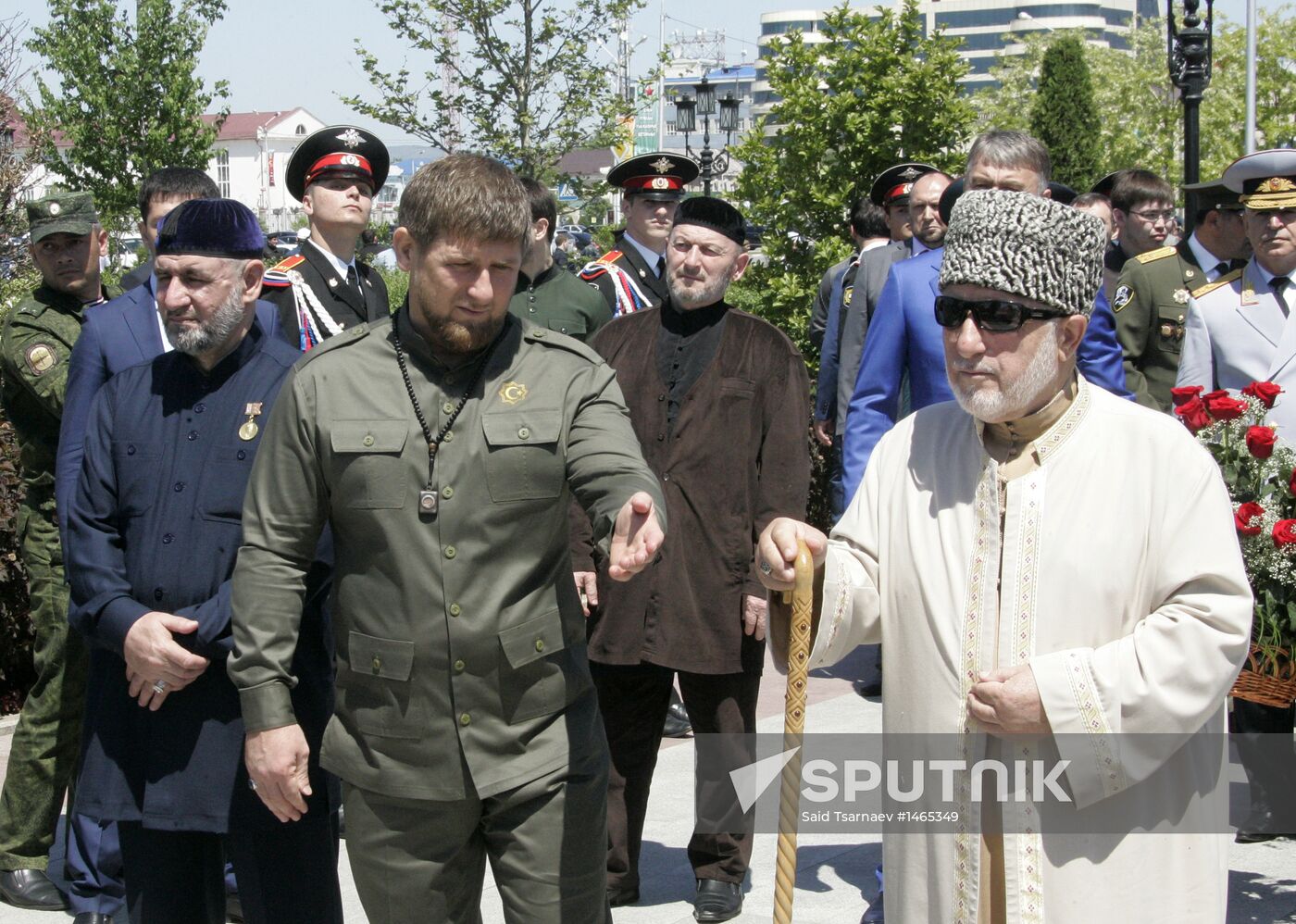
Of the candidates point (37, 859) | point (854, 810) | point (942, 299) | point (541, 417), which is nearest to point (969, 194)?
point (942, 299)

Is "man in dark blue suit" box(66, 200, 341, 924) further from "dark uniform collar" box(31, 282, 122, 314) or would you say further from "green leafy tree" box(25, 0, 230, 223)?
"green leafy tree" box(25, 0, 230, 223)

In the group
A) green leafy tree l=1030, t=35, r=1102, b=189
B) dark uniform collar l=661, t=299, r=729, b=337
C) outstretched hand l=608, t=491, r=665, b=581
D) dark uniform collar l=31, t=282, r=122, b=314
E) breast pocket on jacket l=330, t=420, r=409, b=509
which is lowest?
outstretched hand l=608, t=491, r=665, b=581

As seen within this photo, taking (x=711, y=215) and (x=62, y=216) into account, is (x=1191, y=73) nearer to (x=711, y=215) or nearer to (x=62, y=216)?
(x=711, y=215)

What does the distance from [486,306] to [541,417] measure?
0.26 m

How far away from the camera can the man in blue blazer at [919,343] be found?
15.0 ft

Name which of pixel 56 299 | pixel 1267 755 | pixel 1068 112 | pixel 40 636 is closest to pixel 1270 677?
pixel 1267 755

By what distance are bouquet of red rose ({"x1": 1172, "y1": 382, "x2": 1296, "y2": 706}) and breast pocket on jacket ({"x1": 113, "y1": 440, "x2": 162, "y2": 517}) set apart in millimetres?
3017

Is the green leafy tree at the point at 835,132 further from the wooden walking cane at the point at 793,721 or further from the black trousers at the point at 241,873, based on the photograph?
the wooden walking cane at the point at 793,721

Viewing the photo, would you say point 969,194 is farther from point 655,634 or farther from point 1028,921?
point 655,634

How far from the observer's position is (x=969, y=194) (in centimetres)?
291

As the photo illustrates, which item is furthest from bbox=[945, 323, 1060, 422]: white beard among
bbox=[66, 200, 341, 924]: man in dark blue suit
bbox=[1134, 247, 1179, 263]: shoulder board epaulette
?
bbox=[1134, 247, 1179, 263]: shoulder board epaulette

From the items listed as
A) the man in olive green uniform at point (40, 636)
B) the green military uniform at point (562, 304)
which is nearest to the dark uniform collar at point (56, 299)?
the man in olive green uniform at point (40, 636)

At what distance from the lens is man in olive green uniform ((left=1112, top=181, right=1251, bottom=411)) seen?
6801mm

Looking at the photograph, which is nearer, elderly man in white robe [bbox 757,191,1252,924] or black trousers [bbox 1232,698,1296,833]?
elderly man in white robe [bbox 757,191,1252,924]
